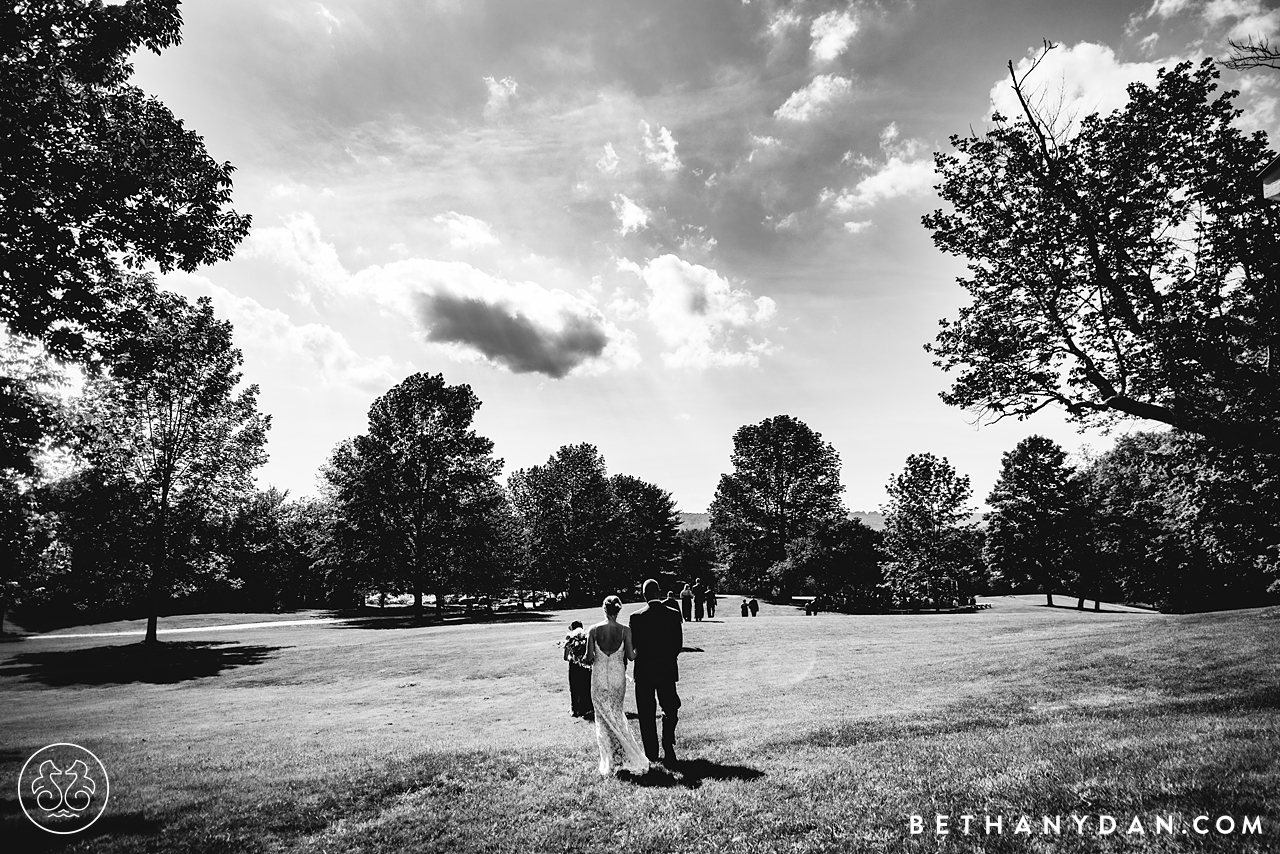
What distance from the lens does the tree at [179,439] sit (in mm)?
26984

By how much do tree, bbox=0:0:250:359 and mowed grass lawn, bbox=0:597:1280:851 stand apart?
6943mm

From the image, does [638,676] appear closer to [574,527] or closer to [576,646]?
[576,646]

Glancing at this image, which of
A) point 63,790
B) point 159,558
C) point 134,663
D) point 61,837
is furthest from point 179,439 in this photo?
point 61,837

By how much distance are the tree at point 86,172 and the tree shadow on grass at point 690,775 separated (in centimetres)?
1098

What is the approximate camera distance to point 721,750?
28.7 feet

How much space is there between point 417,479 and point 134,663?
21728 mm

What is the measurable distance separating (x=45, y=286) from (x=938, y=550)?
60816mm

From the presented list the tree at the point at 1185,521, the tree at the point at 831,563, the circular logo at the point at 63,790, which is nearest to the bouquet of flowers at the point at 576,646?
the circular logo at the point at 63,790

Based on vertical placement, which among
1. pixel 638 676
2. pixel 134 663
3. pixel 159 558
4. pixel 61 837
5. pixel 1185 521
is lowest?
pixel 134 663

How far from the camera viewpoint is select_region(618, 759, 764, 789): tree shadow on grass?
7233 millimetres

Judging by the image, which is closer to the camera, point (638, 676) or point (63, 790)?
point (63, 790)

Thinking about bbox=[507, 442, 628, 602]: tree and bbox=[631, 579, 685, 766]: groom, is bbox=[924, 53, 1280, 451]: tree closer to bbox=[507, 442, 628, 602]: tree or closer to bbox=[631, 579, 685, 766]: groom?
bbox=[631, 579, 685, 766]: groom

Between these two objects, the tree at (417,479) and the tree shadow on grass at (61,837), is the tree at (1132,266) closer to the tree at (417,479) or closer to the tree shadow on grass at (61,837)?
the tree shadow on grass at (61,837)

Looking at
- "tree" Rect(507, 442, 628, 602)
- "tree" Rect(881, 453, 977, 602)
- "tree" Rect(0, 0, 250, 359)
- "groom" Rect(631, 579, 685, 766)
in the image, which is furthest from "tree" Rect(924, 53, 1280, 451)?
"tree" Rect(507, 442, 628, 602)
